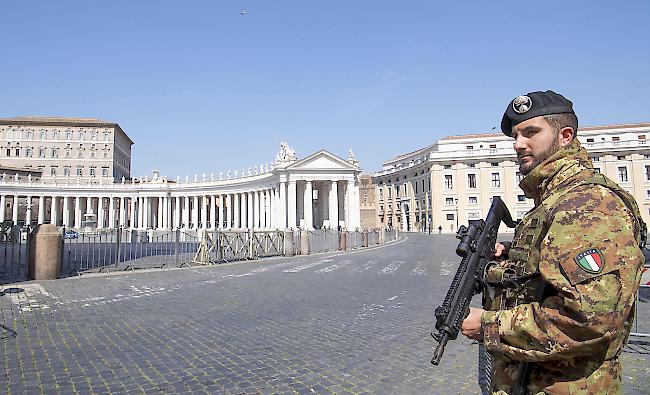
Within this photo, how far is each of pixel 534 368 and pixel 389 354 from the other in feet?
13.4

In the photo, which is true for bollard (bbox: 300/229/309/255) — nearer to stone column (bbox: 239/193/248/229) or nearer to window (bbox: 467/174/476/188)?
window (bbox: 467/174/476/188)

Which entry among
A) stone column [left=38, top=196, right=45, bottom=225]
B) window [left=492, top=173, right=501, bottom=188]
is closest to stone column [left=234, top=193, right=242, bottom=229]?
stone column [left=38, top=196, right=45, bottom=225]

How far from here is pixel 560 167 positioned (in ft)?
6.37

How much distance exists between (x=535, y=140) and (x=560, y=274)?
677mm

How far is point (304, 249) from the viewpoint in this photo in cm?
2444

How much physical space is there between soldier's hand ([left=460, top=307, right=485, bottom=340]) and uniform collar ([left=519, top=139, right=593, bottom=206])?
2.02ft

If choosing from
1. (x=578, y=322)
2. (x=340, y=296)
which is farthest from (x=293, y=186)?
(x=578, y=322)

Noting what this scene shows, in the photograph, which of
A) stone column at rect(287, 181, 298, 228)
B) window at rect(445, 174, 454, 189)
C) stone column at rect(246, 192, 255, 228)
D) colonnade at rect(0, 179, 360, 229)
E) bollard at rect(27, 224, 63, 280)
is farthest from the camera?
stone column at rect(246, 192, 255, 228)

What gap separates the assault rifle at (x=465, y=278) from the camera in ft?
6.32

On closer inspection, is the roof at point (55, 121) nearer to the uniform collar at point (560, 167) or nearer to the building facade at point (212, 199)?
the building facade at point (212, 199)

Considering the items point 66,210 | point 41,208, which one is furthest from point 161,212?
point 41,208

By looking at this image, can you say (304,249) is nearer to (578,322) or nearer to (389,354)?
(389,354)

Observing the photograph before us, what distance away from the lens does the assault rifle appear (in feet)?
6.32

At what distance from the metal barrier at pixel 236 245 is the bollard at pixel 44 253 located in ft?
20.8
